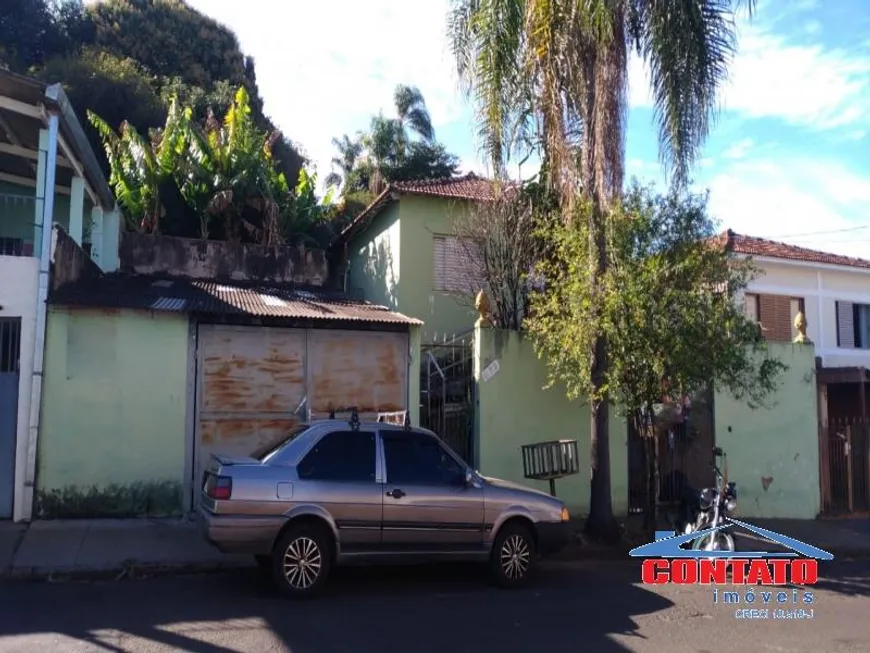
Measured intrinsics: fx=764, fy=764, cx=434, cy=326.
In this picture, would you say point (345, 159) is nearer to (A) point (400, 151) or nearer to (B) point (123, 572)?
(A) point (400, 151)

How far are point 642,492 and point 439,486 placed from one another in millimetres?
6307

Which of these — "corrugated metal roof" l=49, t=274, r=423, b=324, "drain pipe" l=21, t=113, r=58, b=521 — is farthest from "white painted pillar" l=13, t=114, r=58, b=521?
"corrugated metal roof" l=49, t=274, r=423, b=324

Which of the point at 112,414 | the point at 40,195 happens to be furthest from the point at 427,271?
the point at 40,195

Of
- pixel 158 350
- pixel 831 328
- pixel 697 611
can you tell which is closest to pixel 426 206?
pixel 158 350

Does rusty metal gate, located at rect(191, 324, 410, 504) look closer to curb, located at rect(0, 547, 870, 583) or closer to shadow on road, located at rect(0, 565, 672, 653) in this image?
curb, located at rect(0, 547, 870, 583)

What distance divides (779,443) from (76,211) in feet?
42.0

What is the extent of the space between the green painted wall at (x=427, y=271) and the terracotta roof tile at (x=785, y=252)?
785 cm

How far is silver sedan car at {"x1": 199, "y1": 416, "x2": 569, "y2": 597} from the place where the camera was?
718 centimetres

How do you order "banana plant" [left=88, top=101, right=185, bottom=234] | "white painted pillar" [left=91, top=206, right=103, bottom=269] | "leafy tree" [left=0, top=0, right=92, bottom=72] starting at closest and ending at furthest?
"white painted pillar" [left=91, top=206, right=103, bottom=269] < "banana plant" [left=88, top=101, right=185, bottom=234] < "leafy tree" [left=0, top=0, right=92, bottom=72]

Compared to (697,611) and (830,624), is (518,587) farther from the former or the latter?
(830,624)

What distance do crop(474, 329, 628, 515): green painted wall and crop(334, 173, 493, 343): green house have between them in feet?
11.3

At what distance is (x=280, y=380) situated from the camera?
455 inches

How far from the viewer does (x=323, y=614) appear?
6742 mm

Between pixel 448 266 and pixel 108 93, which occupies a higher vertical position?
pixel 108 93
